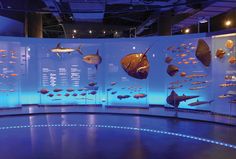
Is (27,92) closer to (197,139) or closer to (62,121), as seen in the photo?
(62,121)

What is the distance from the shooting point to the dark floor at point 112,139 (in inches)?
217

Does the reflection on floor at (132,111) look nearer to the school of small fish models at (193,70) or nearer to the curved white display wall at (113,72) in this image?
the curved white display wall at (113,72)

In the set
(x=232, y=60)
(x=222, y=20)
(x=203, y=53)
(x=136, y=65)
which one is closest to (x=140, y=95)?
(x=136, y=65)

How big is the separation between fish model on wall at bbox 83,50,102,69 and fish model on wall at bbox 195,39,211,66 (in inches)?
164

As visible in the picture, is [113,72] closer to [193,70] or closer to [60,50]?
[60,50]

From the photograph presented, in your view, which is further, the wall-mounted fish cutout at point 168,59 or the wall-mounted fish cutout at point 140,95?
the wall-mounted fish cutout at point 140,95

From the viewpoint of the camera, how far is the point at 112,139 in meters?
6.70

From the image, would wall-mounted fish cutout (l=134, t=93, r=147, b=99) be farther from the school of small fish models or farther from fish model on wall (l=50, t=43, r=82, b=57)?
fish model on wall (l=50, t=43, r=82, b=57)

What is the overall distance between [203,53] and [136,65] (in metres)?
2.76

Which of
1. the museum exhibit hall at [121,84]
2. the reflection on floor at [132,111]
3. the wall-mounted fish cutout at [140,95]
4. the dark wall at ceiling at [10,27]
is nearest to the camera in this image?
the museum exhibit hall at [121,84]

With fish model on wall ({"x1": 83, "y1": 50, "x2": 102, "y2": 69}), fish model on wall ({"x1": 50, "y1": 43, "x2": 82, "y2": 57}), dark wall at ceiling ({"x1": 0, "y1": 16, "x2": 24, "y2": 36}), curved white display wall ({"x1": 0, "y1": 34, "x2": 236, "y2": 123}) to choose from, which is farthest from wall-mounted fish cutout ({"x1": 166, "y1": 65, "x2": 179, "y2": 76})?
dark wall at ceiling ({"x1": 0, "y1": 16, "x2": 24, "y2": 36})

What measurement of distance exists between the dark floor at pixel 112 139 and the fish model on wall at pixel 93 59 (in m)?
3.33

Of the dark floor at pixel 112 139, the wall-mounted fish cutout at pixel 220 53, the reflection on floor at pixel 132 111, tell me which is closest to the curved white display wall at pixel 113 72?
the wall-mounted fish cutout at pixel 220 53

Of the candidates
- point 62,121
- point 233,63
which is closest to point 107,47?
point 62,121
